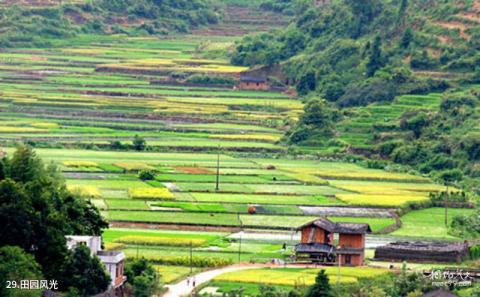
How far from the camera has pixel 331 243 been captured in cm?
5059

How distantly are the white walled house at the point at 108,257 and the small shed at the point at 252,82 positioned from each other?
5186 centimetres

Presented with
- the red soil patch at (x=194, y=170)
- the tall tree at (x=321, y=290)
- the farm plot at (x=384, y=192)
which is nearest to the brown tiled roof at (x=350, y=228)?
the farm plot at (x=384, y=192)

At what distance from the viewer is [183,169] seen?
64.8 metres

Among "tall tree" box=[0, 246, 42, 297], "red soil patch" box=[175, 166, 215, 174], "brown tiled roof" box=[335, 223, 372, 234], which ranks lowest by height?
"tall tree" box=[0, 246, 42, 297]

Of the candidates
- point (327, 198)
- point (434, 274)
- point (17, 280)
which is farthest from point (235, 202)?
point (17, 280)

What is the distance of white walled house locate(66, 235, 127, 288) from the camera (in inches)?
1666

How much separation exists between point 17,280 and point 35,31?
74.6m

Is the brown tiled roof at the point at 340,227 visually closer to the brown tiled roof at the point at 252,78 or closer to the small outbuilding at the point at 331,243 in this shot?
the small outbuilding at the point at 331,243

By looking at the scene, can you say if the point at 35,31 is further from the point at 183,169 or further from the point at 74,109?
the point at 183,169

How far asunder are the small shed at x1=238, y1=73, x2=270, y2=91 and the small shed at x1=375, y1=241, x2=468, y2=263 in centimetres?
4466

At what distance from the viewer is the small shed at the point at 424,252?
162ft

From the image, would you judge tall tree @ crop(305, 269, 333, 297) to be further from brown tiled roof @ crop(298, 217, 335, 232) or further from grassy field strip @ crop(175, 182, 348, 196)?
grassy field strip @ crop(175, 182, 348, 196)

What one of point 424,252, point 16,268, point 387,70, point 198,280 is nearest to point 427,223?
point 424,252

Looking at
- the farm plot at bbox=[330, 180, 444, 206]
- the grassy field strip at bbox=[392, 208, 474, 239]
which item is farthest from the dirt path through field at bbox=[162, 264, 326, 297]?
the farm plot at bbox=[330, 180, 444, 206]
